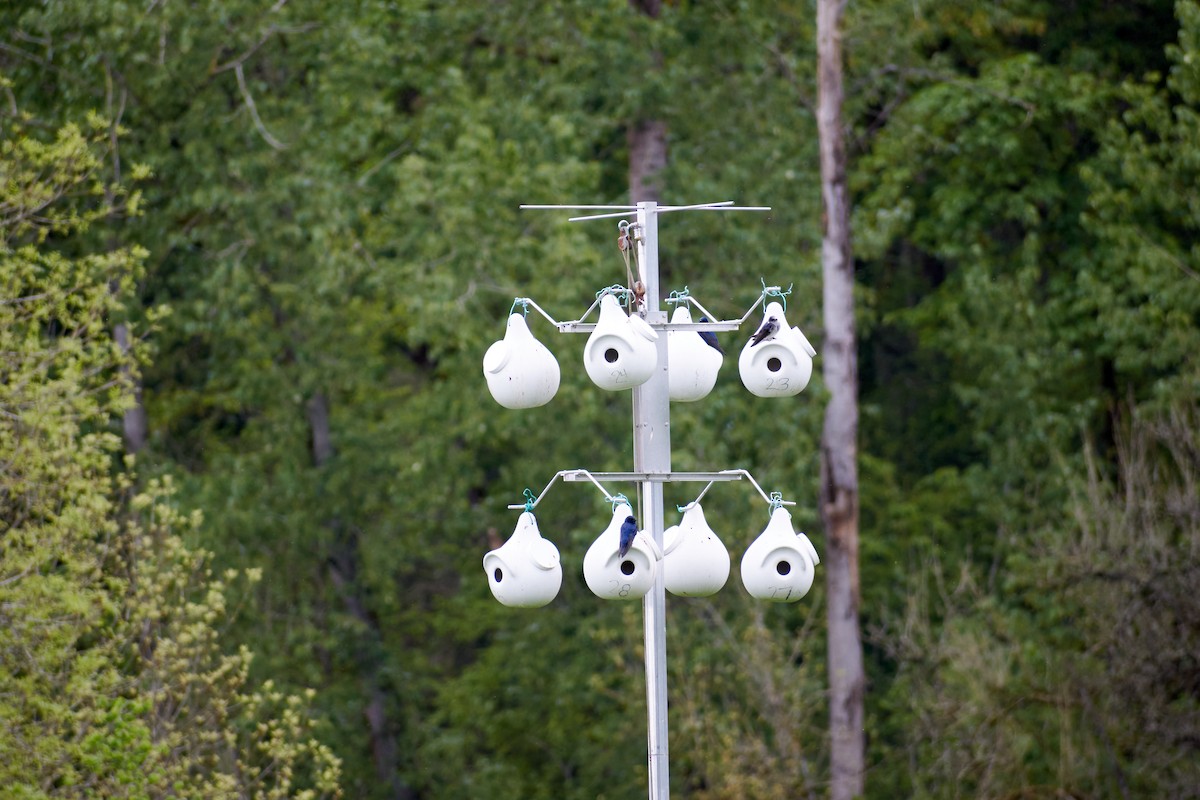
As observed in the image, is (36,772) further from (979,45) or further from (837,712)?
(979,45)

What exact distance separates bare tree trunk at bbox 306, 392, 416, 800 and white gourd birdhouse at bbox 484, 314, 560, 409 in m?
8.30

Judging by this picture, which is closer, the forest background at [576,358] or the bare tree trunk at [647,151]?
the forest background at [576,358]

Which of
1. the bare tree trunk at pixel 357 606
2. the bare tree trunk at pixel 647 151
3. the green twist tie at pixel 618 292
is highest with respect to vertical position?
the bare tree trunk at pixel 647 151

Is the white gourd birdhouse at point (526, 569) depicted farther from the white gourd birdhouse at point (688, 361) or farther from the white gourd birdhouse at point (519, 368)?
the white gourd birdhouse at point (688, 361)

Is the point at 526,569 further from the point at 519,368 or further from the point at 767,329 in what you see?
the point at 767,329

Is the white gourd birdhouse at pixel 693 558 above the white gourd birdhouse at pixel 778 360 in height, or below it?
below

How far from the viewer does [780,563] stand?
5.52 meters

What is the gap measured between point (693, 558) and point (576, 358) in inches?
282

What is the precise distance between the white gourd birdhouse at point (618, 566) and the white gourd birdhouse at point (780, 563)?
350mm

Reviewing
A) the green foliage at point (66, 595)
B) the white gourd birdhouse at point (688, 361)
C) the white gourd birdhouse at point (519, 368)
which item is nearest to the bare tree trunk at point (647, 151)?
the green foliage at point (66, 595)

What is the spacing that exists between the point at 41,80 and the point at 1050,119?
7959 millimetres

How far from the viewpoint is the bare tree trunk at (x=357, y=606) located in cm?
1387

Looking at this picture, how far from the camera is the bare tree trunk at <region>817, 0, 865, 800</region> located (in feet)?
41.4

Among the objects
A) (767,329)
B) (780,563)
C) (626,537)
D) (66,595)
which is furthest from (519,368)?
(66,595)
